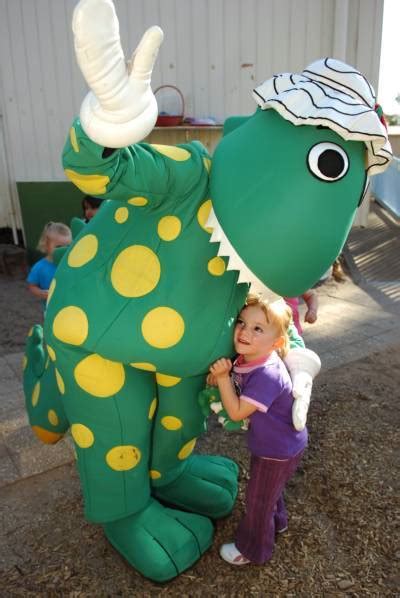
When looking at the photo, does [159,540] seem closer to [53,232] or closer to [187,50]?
[53,232]

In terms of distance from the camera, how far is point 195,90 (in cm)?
574

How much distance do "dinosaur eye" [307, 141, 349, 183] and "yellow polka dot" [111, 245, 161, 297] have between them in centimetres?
46

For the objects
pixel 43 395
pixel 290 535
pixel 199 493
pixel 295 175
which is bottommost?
pixel 290 535

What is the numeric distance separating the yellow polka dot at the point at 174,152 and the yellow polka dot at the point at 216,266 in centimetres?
27

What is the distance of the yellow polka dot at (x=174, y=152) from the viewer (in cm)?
138

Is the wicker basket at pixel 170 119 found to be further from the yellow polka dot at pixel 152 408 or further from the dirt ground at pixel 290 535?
the yellow polka dot at pixel 152 408

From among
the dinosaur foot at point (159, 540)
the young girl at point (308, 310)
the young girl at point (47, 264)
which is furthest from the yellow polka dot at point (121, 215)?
the young girl at point (47, 264)

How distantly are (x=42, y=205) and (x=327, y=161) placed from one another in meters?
4.69

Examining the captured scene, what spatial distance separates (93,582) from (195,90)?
507 cm

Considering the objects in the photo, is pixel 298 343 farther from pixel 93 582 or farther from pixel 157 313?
pixel 93 582

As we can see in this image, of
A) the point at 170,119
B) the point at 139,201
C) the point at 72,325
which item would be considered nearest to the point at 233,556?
the point at 72,325

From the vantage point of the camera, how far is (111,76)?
1046mm

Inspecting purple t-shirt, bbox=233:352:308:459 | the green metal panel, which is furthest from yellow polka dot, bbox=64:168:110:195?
the green metal panel

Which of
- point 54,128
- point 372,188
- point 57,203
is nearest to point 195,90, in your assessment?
point 54,128
